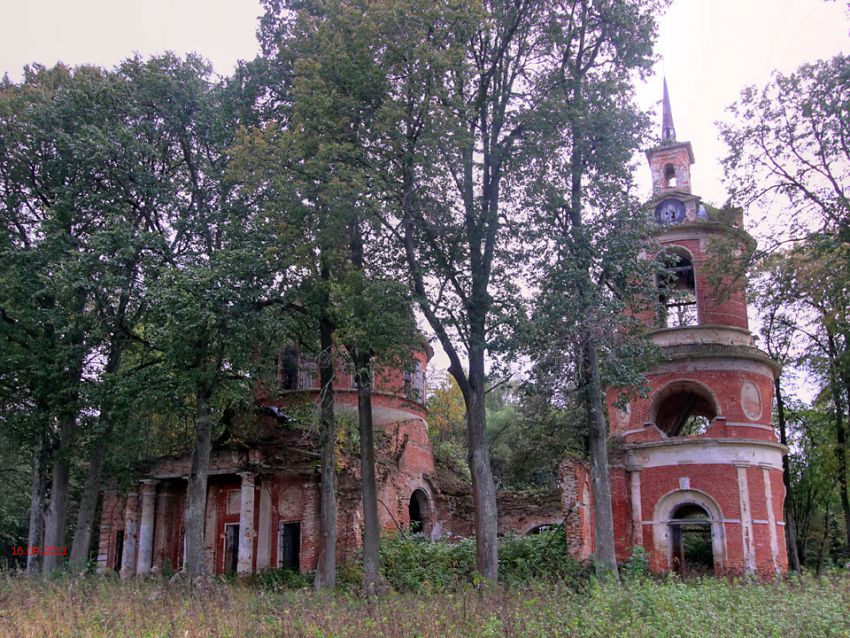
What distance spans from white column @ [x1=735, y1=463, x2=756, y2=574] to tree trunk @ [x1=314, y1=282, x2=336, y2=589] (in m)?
11.0

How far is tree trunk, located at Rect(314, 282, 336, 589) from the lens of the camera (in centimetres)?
1866

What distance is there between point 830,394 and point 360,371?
18.8 meters

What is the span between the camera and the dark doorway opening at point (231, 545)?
86.0ft

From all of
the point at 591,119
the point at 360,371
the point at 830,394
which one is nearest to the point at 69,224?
the point at 360,371

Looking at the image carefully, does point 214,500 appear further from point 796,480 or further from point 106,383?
point 796,480

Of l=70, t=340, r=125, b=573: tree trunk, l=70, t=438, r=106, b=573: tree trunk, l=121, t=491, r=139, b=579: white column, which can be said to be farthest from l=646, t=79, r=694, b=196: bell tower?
l=121, t=491, r=139, b=579: white column

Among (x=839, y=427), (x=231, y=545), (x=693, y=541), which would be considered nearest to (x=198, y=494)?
(x=231, y=545)

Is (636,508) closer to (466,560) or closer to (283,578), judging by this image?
(466,560)

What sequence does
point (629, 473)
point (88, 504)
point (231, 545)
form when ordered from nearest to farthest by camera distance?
point (88, 504)
point (629, 473)
point (231, 545)

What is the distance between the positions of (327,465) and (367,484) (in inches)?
61.3

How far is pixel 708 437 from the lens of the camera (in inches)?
885

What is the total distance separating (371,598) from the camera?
42.3 ft

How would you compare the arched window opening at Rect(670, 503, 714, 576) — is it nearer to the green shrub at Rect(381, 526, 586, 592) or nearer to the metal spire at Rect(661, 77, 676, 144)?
the green shrub at Rect(381, 526, 586, 592)
